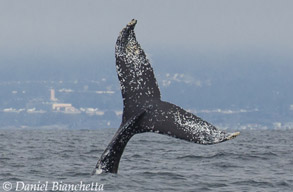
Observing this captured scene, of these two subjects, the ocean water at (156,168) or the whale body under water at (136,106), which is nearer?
the whale body under water at (136,106)

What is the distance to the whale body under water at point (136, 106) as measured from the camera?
11.6 metres

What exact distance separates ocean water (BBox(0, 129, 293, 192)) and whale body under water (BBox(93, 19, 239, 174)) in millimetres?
838

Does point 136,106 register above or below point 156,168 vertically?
above

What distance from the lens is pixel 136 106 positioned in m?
12.4

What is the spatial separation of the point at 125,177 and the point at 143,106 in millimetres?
2257

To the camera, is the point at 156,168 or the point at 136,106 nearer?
the point at 136,106

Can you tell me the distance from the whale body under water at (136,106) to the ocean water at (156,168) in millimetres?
838

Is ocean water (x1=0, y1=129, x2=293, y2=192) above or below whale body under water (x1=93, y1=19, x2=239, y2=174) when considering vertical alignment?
below

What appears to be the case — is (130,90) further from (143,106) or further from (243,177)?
(243,177)

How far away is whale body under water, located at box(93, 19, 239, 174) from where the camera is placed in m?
11.6

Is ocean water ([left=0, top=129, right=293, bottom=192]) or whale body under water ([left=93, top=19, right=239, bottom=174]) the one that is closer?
whale body under water ([left=93, top=19, right=239, bottom=174])

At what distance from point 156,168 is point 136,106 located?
Answer: 12.1 ft

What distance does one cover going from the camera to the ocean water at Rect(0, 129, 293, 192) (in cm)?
1333

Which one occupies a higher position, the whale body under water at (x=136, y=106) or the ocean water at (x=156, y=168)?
the whale body under water at (x=136, y=106)
